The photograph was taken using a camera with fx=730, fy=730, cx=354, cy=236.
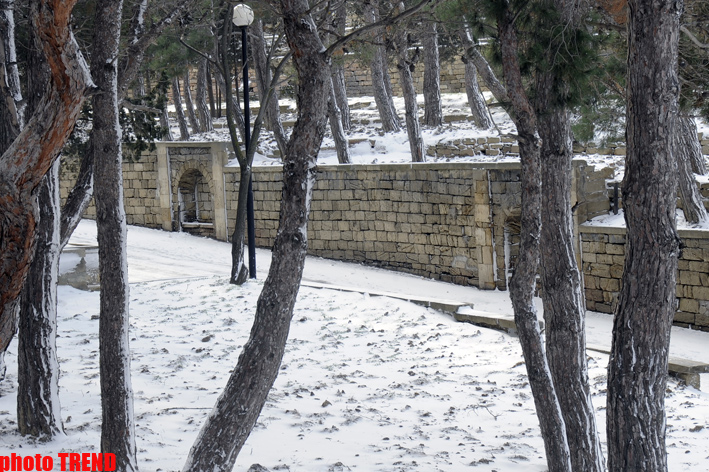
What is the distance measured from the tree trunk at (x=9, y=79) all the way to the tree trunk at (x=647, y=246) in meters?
4.07

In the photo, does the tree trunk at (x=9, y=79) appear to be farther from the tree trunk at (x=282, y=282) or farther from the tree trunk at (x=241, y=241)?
the tree trunk at (x=241, y=241)

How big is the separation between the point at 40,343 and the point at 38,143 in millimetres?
2534

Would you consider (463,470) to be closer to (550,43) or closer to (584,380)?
(584,380)

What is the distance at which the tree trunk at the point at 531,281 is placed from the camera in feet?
16.7

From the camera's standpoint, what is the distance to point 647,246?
12.0 ft

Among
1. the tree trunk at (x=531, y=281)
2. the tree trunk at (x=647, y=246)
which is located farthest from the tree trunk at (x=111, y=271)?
the tree trunk at (x=647, y=246)

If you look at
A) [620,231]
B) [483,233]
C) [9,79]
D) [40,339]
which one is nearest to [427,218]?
[483,233]

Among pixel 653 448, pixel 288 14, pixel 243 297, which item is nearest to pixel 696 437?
pixel 653 448

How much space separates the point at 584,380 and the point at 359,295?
20.1 feet

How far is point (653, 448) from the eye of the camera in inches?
147

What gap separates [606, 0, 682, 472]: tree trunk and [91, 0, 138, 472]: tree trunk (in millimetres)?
2818

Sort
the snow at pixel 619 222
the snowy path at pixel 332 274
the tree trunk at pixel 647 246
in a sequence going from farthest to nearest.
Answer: the snow at pixel 619 222, the snowy path at pixel 332 274, the tree trunk at pixel 647 246

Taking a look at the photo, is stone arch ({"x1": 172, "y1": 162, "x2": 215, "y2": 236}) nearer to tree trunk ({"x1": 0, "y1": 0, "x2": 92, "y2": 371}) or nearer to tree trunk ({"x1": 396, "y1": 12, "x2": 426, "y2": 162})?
tree trunk ({"x1": 396, "y1": 12, "x2": 426, "y2": 162})

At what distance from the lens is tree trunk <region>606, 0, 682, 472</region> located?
363 cm
